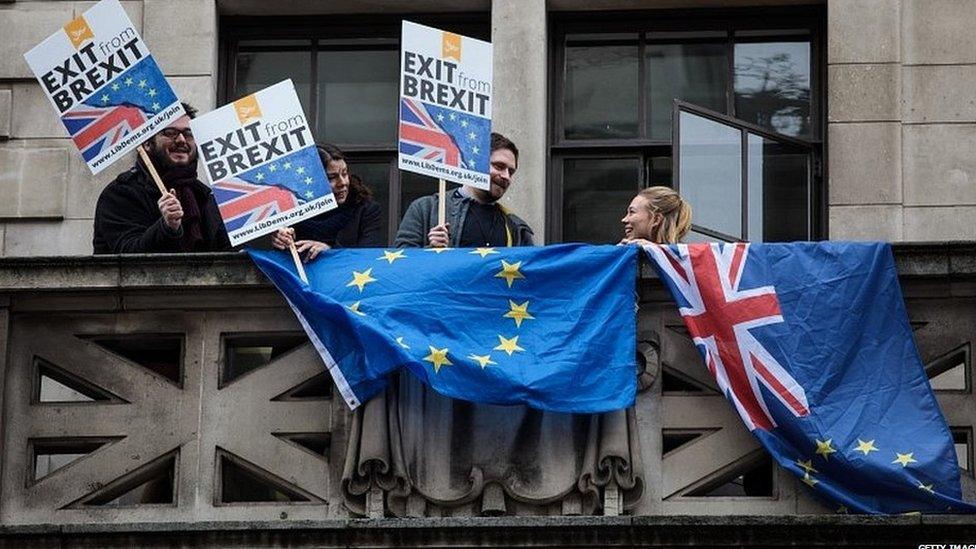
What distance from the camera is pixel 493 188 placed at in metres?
19.6

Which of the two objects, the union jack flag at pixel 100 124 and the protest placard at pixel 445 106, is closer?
the protest placard at pixel 445 106

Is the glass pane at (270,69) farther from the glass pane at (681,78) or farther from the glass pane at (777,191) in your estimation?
the glass pane at (777,191)

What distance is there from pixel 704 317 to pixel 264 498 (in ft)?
10.7

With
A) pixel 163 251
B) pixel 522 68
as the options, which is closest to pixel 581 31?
pixel 522 68

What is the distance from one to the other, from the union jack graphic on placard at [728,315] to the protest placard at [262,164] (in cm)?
228

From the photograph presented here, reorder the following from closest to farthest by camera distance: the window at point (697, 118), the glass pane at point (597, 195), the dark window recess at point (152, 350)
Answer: the dark window recess at point (152, 350) < the window at point (697, 118) < the glass pane at point (597, 195)

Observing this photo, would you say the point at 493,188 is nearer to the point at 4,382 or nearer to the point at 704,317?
the point at 704,317

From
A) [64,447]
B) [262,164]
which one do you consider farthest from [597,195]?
[64,447]

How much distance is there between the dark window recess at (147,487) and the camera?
18.6 meters

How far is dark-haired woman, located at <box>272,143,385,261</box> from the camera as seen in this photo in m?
19.4

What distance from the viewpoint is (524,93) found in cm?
2250

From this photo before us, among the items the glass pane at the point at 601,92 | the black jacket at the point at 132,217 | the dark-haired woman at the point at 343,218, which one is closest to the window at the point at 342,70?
the glass pane at the point at 601,92

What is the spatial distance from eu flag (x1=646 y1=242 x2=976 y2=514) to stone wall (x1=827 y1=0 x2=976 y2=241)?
3.44m

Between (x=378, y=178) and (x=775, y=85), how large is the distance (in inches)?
124
